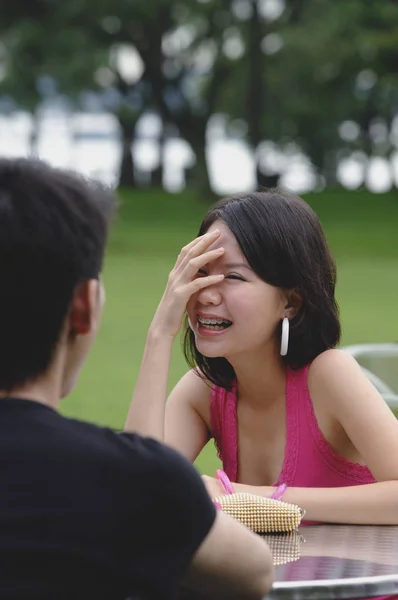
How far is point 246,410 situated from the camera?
3.06m

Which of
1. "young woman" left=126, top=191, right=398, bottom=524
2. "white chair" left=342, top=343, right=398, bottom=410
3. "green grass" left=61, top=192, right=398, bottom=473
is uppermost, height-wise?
"young woman" left=126, top=191, right=398, bottom=524

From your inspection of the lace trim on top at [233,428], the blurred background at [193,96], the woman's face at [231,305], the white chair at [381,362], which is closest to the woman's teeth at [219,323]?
the woman's face at [231,305]

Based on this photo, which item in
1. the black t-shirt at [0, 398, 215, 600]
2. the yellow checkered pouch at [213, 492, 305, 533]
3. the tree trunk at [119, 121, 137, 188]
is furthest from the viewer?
the tree trunk at [119, 121, 137, 188]

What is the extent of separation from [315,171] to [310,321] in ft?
163

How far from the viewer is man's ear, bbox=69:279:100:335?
1725 mm

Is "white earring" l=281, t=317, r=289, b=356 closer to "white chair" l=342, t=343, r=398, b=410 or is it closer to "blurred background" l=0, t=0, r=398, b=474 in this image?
"white chair" l=342, t=343, r=398, b=410

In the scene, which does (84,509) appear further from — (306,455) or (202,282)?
(306,455)

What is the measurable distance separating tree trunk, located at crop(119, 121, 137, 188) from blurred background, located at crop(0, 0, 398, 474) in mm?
92

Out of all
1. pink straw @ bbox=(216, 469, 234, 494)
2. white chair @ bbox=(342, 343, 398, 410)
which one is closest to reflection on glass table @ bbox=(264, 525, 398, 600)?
pink straw @ bbox=(216, 469, 234, 494)

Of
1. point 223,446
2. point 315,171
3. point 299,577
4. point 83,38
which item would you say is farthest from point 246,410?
point 315,171

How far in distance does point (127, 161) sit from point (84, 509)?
38233 millimetres

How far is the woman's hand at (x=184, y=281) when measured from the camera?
2781mm

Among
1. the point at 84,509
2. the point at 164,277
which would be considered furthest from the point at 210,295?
the point at 164,277

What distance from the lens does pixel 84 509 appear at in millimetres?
1651
